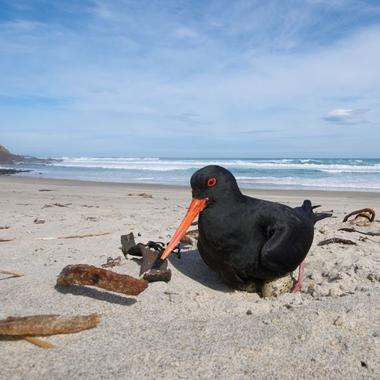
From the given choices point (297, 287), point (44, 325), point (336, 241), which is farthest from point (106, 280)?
point (336, 241)

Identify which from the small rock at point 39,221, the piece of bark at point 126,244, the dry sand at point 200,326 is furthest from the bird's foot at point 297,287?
the small rock at point 39,221

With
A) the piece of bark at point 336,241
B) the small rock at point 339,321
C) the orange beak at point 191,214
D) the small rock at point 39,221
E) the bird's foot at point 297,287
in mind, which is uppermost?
the orange beak at point 191,214

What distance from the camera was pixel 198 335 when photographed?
2641 mm

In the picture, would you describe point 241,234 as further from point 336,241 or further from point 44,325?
point 336,241

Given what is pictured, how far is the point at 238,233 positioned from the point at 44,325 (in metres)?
1.55

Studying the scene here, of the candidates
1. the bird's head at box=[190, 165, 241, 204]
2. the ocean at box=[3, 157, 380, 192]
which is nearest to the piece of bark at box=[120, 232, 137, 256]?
the bird's head at box=[190, 165, 241, 204]

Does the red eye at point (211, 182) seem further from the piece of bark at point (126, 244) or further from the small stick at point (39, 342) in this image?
the small stick at point (39, 342)

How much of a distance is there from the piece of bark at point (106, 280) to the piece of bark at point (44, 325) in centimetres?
36

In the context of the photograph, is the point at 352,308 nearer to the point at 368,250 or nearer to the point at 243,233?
the point at 243,233

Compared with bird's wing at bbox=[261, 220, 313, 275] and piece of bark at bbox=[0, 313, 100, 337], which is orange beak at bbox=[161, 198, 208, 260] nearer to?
bird's wing at bbox=[261, 220, 313, 275]

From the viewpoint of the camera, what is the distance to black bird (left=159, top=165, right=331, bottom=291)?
11.2 ft

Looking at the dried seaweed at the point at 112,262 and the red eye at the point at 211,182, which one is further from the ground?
the red eye at the point at 211,182

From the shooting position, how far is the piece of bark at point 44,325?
8.06ft

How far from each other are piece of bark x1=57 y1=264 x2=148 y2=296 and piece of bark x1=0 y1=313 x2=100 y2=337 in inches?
14.2
